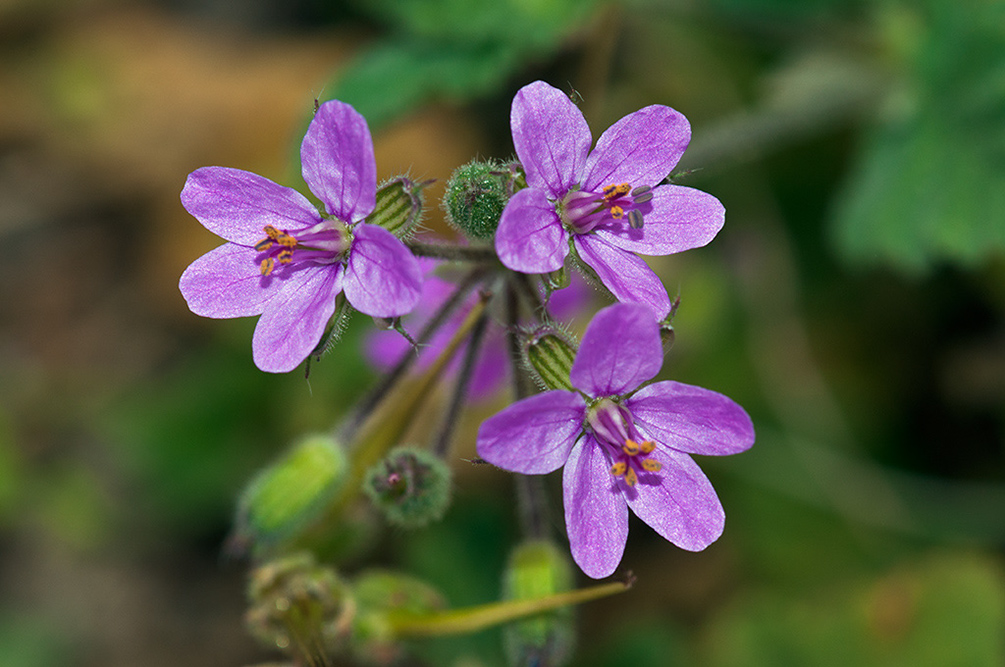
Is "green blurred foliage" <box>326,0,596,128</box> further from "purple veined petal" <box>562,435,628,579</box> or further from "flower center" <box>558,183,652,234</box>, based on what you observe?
"purple veined petal" <box>562,435,628,579</box>

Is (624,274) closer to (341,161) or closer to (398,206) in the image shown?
(398,206)

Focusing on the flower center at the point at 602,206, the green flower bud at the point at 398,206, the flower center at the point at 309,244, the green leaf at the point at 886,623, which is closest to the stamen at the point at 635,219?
the flower center at the point at 602,206

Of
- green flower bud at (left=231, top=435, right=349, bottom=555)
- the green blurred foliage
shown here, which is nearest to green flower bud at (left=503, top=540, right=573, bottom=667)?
green flower bud at (left=231, top=435, right=349, bottom=555)

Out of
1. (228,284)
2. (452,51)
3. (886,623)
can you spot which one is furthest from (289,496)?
(886,623)

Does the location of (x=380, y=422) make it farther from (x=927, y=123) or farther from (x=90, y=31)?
(x=90, y=31)

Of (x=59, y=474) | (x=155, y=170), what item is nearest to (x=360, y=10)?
(x=155, y=170)

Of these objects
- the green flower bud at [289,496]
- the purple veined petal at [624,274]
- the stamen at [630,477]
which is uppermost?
the purple veined petal at [624,274]

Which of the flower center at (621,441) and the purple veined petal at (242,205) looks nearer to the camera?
the flower center at (621,441)

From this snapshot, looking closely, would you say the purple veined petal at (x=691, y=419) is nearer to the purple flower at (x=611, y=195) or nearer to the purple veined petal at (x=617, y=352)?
the purple veined petal at (x=617, y=352)

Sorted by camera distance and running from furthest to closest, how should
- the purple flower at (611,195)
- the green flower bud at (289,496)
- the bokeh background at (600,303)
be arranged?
the bokeh background at (600,303) → the green flower bud at (289,496) → the purple flower at (611,195)
